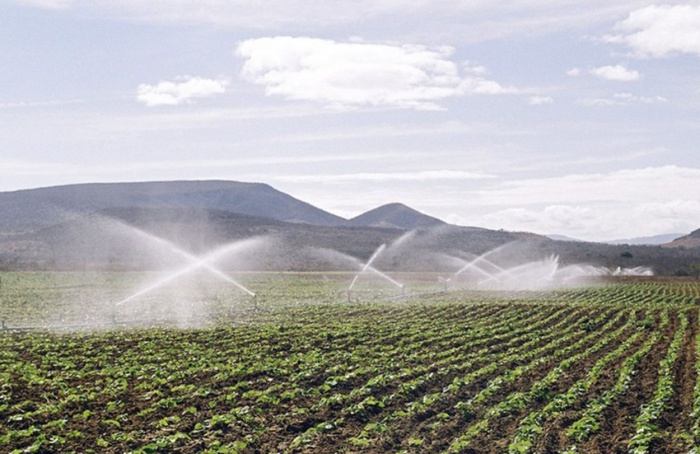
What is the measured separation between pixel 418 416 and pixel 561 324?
2105 centimetres

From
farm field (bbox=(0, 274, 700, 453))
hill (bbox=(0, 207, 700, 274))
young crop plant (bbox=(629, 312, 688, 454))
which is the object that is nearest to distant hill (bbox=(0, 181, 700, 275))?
hill (bbox=(0, 207, 700, 274))

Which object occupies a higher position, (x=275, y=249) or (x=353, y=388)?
(x=275, y=249)

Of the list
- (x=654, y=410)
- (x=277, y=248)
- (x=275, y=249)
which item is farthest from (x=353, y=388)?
(x=277, y=248)

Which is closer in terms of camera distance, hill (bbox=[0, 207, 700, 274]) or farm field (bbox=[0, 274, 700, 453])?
farm field (bbox=[0, 274, 700, 453])

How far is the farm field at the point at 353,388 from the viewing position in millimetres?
14461

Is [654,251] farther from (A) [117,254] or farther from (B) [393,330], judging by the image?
(B) [393,330]

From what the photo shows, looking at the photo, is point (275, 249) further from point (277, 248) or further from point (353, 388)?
point (353, 388)

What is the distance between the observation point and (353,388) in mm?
19312

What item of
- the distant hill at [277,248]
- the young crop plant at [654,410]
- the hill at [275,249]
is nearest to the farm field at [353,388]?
the young crop plant at [654,410]

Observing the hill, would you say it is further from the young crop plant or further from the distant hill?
the young crop plant

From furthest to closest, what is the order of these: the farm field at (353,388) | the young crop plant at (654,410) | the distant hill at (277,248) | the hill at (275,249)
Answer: the distant hill at (277,248) < the hill at (275,249) < the farm field at (353,388) < the young crop plant at (654,410)

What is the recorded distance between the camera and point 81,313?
42562 millimetres

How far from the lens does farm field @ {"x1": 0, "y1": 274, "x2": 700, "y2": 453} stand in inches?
569

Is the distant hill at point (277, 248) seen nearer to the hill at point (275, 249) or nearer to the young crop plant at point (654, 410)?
the hill at point (275, 249)
